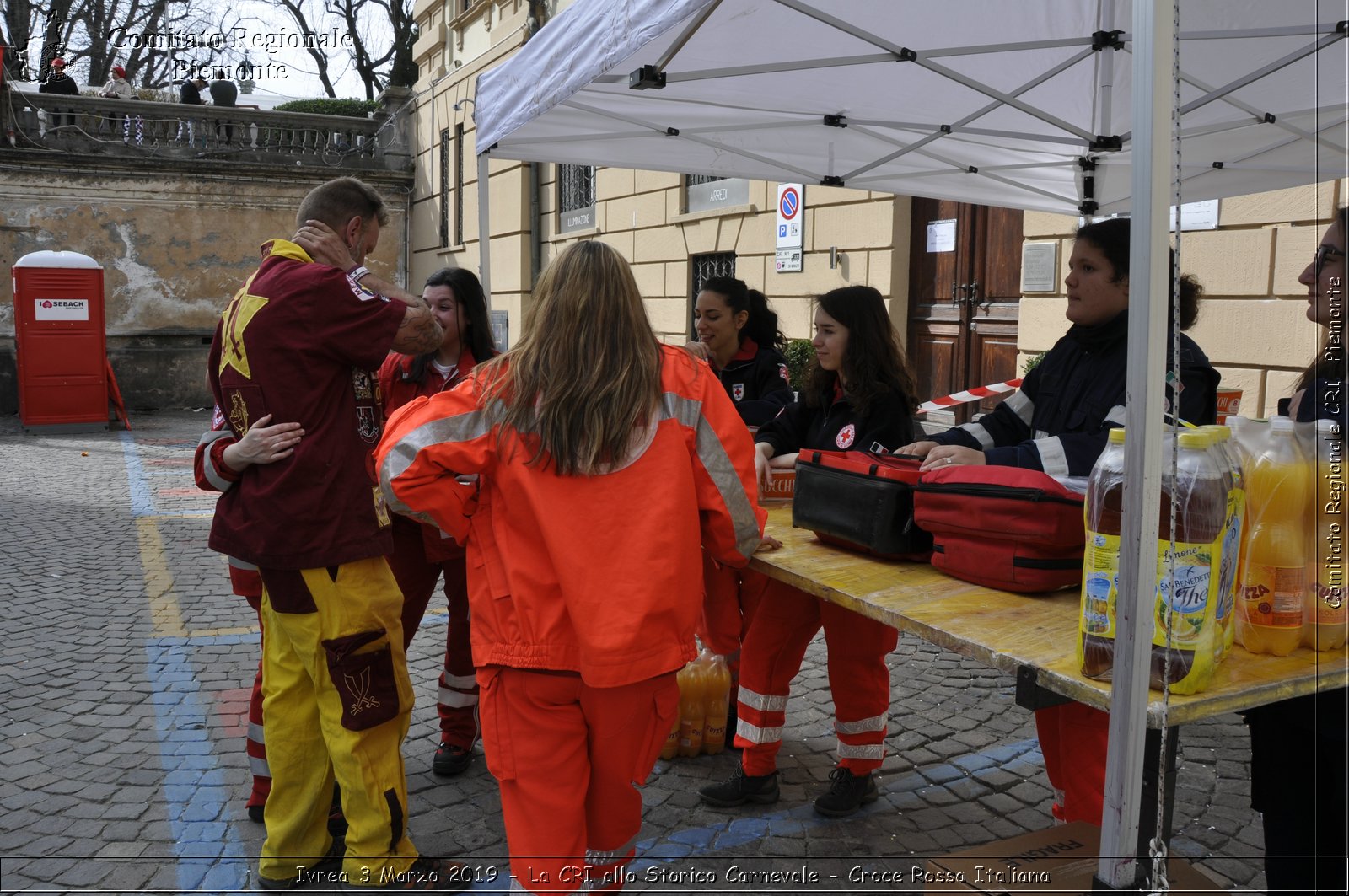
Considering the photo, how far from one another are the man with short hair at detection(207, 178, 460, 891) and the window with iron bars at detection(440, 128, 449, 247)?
17.2 metres

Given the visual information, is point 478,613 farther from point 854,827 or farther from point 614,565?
point 854,827

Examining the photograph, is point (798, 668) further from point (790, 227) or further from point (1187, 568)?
point (790, 227)

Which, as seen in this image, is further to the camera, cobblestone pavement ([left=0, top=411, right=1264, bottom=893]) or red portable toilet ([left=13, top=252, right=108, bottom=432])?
red portable toilet ([left=13, top=252, right=108, bottom=432])

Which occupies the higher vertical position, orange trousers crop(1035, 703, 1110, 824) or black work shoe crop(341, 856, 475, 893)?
orange trousers crop(1035, 703, 1110, 824)

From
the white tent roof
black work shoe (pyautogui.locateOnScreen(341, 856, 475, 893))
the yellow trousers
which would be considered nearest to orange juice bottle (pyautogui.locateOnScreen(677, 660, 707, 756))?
black work shoe (pyautogui.locateOnScreen(341, 856, 475, 893))

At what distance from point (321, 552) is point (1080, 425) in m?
2.17

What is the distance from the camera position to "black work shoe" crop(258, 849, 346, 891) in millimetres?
2957

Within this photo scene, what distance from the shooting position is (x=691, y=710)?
389 centimetres

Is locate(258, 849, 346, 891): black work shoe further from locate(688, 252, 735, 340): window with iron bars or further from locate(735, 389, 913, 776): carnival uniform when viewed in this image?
locate(688, 252, 735, 340): window with iron bars

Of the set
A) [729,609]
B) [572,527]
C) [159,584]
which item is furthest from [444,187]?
[572,527]

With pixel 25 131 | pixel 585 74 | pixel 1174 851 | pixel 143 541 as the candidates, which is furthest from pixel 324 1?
pixel 1174 851

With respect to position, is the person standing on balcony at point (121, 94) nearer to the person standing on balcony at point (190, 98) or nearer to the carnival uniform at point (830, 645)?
the person standing on balcony at point (190, 98)

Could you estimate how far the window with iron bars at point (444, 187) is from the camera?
63.6 ft

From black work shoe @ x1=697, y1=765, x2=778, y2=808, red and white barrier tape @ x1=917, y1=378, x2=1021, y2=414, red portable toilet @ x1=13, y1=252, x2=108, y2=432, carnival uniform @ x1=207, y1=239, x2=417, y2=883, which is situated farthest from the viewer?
red portable toilet @ x1=13, y1=252, x2=108, y2=432
